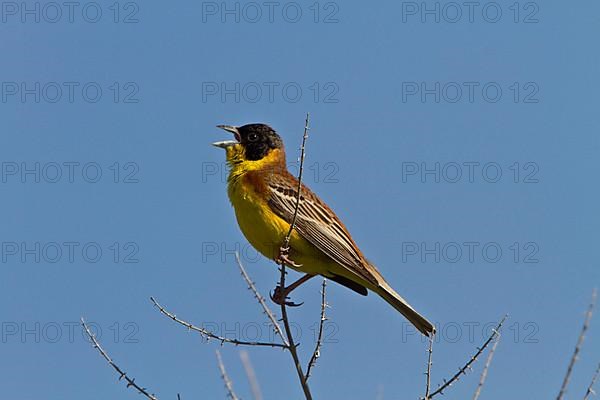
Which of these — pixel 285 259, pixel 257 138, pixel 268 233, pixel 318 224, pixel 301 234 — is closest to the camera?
pixel 285 259

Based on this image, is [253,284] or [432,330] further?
[432,330]

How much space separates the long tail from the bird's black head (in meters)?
2.06

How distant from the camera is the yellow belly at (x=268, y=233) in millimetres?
7961

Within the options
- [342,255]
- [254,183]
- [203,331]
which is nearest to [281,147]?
[254,183]

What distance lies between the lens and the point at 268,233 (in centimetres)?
798

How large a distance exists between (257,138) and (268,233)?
1.78 m

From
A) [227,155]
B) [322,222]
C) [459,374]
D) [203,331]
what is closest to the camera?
[459,374]

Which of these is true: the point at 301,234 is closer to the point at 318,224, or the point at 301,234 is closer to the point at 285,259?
the point at 318,224

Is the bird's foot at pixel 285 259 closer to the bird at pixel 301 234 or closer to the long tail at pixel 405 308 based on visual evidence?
the bird at pixel 301 234

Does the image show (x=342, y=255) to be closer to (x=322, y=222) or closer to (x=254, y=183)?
(x=322, y=222)

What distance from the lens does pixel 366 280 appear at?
8125 millimetres

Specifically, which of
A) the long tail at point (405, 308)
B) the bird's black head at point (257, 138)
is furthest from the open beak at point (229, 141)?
the long tail at point (405, 308)

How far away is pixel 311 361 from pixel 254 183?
280cm

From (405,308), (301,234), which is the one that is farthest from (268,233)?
(405,308)
